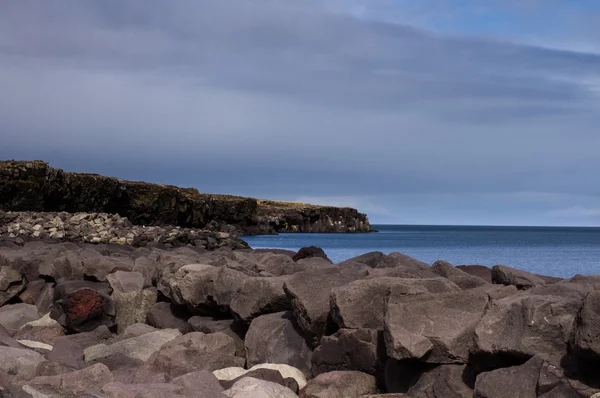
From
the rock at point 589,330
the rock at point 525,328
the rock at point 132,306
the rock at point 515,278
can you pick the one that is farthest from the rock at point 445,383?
the rock at point 132,306

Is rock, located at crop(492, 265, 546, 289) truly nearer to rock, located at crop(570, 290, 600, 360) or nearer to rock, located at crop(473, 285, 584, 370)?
rock, located at crop(473, 285, 584, 370)

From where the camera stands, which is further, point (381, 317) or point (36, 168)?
point (36, 168)

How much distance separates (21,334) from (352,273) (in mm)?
4477

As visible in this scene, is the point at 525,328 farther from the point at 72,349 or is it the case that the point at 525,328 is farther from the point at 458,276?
the point at 72,349

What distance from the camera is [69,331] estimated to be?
9.20 metres

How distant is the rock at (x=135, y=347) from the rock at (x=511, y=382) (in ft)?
11.4

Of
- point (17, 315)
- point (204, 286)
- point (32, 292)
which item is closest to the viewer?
point (204, 286)

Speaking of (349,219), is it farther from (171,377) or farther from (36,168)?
(171,377)

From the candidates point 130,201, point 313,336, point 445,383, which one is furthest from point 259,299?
point 130,201

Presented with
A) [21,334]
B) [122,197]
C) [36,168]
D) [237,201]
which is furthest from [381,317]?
[237,201]

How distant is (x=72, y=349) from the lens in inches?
302

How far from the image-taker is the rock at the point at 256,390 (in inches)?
221

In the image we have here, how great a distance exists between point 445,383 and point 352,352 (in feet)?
3.39

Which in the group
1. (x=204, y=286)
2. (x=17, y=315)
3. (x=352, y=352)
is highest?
(x=204, y=286)
